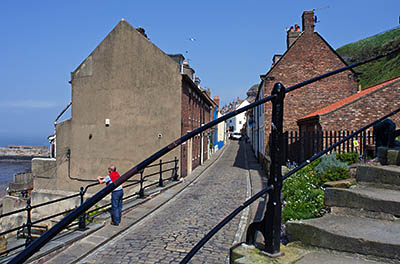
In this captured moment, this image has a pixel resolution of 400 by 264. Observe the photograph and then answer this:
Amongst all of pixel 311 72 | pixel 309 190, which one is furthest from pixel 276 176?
pixel 311 72

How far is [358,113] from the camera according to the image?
14.8 meters

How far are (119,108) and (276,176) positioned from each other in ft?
58.8

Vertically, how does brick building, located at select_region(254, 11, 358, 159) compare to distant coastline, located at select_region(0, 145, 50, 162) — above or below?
above

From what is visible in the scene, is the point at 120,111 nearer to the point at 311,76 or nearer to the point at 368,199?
the point at 311,76

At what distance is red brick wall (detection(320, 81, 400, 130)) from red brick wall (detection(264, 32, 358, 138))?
22.5 ft

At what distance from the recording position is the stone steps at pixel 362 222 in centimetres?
227

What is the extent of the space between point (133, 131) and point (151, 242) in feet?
39.8

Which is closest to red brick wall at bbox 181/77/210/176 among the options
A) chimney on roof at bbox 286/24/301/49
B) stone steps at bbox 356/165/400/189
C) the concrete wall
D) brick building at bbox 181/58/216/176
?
brick building at bbox 181/58/216/176

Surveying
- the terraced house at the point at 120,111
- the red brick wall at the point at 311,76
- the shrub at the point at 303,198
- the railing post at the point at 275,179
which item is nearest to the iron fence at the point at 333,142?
the shrub at the point at 303,198

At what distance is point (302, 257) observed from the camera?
2.26 metres

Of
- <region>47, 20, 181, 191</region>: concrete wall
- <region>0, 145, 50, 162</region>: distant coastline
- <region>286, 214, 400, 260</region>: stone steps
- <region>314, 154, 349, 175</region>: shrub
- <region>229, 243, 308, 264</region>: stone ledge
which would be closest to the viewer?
<region>229, 243, 308, 264</region>: stone ledge

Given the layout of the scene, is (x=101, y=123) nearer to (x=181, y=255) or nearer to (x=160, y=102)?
(x=160, y=102)

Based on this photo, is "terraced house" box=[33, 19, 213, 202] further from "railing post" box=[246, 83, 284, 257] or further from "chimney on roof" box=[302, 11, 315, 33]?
"railing post" box=[246, 83, 284, 257]

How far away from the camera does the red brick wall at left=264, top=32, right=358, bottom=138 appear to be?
70.8 ft
